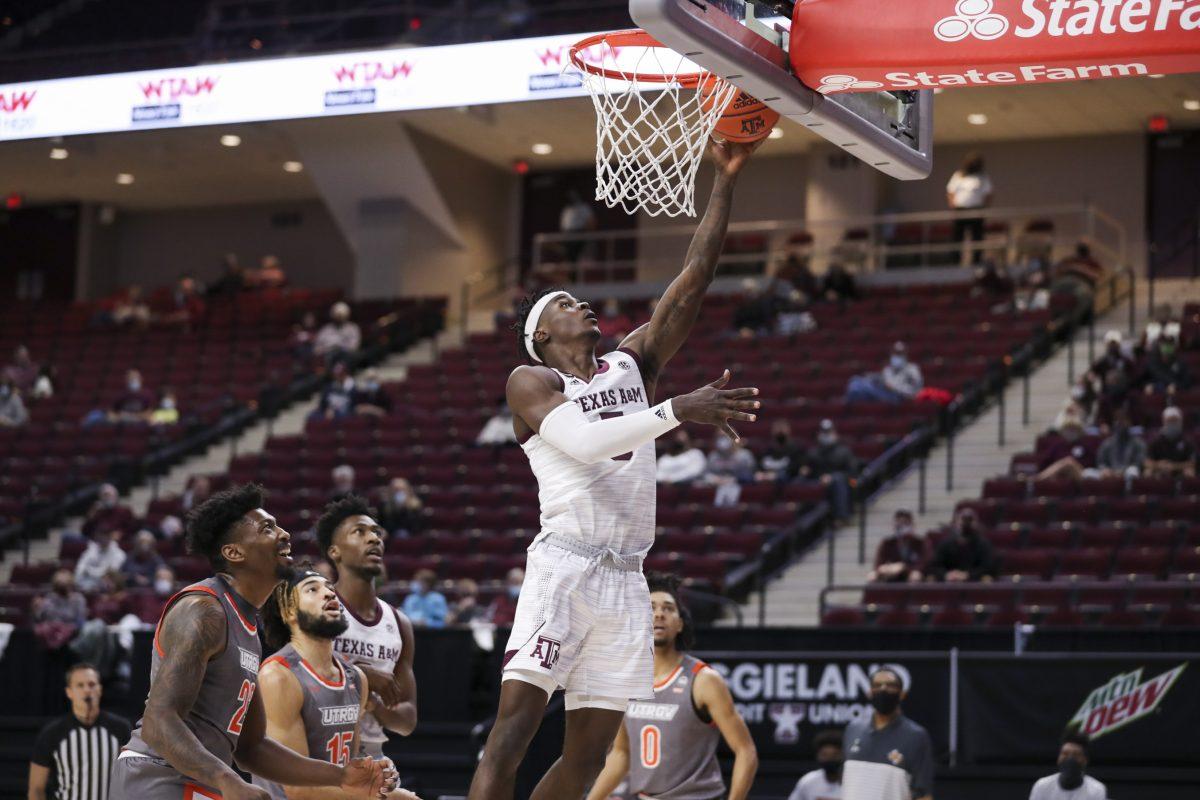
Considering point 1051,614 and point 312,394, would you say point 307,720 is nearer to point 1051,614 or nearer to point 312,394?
point 1051,614

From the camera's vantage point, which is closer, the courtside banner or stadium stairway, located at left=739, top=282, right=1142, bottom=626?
the courtside banner

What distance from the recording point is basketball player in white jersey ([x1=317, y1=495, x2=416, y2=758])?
23.8 ft

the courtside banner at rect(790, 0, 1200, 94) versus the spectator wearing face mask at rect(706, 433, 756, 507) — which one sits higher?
the courtside banner at rect(790, 0, 1200, 94)

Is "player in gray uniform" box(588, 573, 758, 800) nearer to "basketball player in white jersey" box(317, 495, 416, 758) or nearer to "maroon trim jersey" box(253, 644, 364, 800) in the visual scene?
"basketball player in white jersey" box(317, 495, 416, 758)

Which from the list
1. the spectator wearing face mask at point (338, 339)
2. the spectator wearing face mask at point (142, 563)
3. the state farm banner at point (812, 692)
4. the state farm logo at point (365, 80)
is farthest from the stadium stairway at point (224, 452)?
the state farm banner at point (812, 692)

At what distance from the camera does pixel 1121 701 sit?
11227 mm

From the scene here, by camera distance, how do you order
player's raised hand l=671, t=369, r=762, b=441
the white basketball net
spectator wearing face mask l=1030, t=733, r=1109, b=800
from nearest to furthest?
player's raised hand l=671, t=369, r=762, b=441, the white basketball net, spectator wearing face mask l=1030, t=733, r=1109, b=800

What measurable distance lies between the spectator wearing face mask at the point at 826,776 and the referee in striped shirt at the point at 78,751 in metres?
4.01

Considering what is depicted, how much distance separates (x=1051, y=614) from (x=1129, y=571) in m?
1.07

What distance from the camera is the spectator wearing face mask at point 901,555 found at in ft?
48.5

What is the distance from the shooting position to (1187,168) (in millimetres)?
25125

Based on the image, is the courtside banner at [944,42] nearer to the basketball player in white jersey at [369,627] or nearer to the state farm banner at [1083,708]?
the basketball player in white jersey at [369,627]

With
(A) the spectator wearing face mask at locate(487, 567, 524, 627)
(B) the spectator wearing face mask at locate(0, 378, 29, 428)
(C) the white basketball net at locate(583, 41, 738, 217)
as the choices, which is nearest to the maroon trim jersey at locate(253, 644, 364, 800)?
(C) the white basketball net at locate(583, 41, 738, 217)

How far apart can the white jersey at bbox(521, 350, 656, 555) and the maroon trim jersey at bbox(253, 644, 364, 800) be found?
1.54 m
